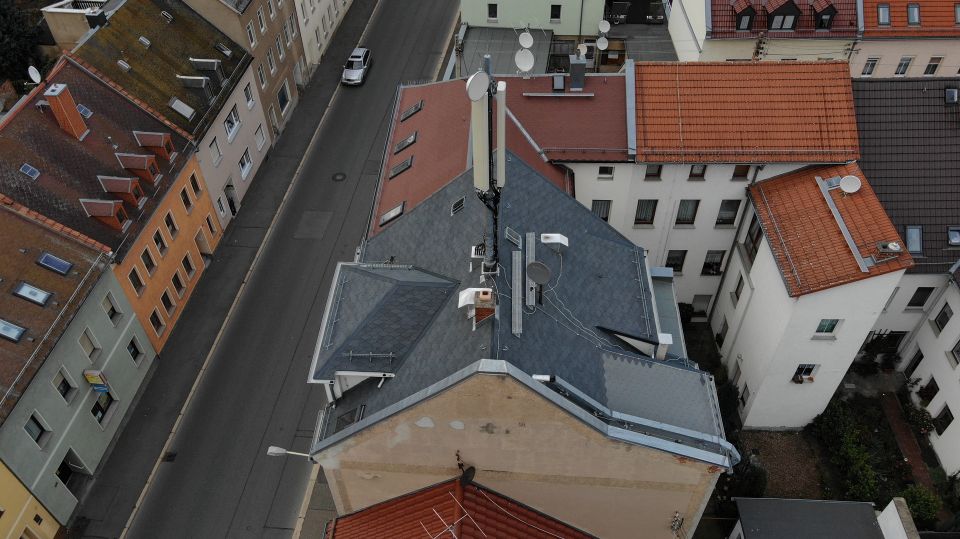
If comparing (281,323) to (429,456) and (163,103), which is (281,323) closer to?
(163,103)

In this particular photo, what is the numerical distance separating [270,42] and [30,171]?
24.2m

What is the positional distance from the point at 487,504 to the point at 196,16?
4294 centimetres

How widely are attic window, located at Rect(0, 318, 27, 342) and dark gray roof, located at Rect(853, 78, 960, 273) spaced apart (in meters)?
43.6

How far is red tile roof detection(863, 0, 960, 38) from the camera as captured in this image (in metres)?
53.2

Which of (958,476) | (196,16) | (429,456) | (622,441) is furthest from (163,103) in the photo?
(958,476)

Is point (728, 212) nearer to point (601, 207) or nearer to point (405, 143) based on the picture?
point (601, 207)

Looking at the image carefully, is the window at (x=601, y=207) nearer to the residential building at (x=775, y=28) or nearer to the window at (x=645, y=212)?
the window at (x=645, y=212)

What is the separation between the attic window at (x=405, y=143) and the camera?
41.9m

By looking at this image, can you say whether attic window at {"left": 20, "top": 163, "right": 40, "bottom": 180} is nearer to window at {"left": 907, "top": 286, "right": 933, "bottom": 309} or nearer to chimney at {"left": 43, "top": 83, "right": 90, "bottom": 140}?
chimney at {"left": 43, "top": 83, "right": 90, "bottom": 140}

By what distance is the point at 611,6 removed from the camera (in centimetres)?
6125

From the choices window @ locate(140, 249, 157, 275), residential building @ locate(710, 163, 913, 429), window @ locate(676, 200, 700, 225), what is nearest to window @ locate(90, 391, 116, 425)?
window @ locate(140, 249, 157, 275)

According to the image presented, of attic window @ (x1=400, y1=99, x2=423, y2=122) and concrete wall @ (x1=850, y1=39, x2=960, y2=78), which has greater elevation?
concrete wall @ (x1=850, y1=39, x2=960, y2=78)

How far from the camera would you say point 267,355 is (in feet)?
153

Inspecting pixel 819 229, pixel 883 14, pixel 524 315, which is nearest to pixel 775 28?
pixel 883 14
